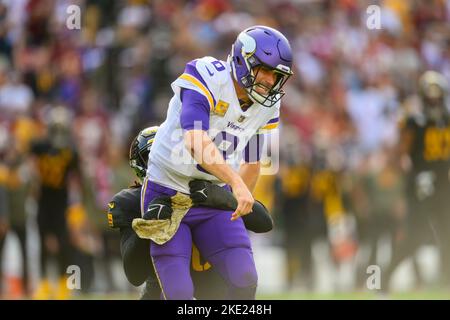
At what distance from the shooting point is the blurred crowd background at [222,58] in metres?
12.3

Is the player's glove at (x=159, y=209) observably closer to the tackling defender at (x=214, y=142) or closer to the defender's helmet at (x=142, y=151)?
the tackling defender at (x=214, y=142)

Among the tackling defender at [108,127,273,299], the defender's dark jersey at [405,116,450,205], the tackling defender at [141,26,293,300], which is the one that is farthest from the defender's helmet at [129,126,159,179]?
the defender's dark jersey at [405,116,450,205]

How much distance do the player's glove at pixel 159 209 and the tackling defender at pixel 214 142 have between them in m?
0.07

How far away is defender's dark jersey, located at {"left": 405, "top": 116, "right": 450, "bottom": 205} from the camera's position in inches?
439

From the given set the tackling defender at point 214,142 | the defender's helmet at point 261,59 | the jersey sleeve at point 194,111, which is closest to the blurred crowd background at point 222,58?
the tackling defender at point 214,142

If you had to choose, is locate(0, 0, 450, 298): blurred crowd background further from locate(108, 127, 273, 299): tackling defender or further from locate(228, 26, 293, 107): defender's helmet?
locate(228, 26, 293, 107): defender's helmet

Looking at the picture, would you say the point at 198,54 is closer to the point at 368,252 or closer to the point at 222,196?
the point at 368,252

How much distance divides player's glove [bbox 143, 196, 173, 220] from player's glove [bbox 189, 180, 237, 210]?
142 millimetres

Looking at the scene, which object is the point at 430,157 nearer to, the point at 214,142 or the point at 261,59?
the point at 214,142

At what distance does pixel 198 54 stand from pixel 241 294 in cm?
829

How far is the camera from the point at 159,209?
565 centimetres

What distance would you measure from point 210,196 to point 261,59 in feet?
2.63

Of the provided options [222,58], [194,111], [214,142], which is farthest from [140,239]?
[222,58]

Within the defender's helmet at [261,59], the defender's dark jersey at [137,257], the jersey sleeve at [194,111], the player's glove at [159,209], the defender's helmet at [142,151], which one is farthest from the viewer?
the defender's helmet at [142,151]
